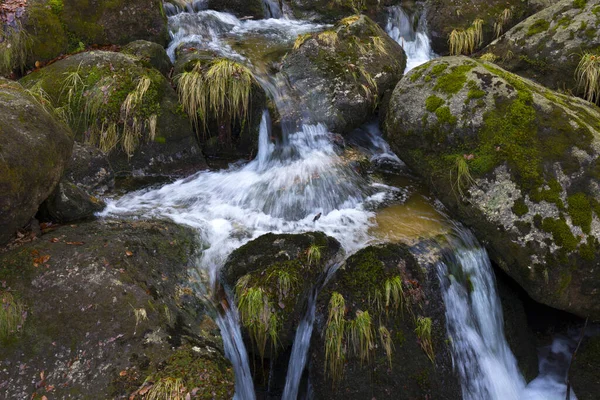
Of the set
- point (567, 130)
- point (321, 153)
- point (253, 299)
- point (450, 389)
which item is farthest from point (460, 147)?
point (253, 299)

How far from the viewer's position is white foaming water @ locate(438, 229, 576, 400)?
4.76 meters

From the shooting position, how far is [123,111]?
636 centimetres

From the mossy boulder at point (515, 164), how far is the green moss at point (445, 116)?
14 millimetres

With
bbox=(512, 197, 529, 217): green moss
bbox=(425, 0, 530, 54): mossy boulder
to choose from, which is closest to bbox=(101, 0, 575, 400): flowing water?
bbox=(512, 197, 529, 217): green moss

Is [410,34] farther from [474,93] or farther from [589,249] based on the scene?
[589,249]

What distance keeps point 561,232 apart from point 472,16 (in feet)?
24.5

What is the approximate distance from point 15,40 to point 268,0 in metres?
6.69

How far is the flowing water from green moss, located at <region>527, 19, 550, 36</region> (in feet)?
12.6

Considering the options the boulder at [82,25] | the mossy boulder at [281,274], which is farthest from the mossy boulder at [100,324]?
the boulder at [82,25]

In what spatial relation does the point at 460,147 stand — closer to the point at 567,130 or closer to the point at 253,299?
the point at 567,130

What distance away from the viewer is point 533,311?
5742 millimetres

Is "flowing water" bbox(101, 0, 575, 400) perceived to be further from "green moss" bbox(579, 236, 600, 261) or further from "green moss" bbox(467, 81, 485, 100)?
"green moss" bbox(467, 81, 485, 100)

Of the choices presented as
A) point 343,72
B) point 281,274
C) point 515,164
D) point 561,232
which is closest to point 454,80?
point 515,164

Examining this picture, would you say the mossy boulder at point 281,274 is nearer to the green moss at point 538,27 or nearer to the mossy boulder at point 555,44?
the mossy boulder at point 555,44
